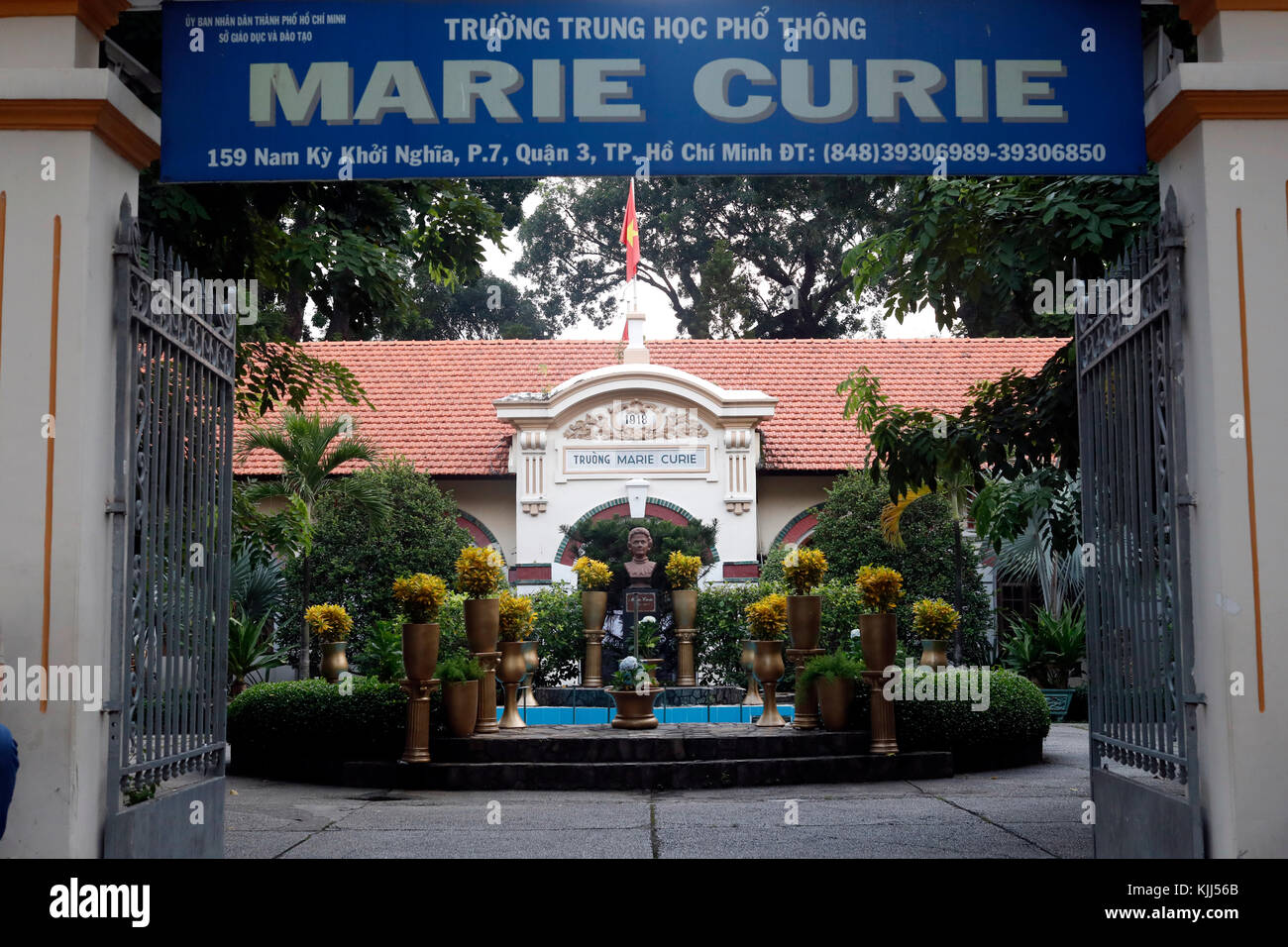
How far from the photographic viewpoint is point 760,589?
55.6 ft

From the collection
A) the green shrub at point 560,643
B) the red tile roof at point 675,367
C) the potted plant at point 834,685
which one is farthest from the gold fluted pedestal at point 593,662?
the red tile roof at point 675,367

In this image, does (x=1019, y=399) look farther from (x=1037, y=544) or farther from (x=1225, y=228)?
(x=1037, y=544)

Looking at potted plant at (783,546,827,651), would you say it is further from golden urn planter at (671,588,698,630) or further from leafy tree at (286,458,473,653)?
leafy tree at (286,458,473,653)

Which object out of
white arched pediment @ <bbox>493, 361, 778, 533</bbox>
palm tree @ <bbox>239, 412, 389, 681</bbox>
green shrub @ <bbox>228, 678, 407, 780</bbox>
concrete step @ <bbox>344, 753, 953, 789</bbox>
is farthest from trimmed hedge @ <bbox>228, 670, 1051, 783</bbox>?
white arched pediment @ <bbox>493, 361, 778, 533</bbox>

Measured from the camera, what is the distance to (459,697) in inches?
443

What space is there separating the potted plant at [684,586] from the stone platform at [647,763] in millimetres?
3303

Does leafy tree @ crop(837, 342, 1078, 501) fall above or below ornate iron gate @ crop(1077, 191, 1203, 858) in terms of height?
above

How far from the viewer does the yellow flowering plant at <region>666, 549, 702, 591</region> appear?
47.8 feet

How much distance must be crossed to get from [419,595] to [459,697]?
110cm

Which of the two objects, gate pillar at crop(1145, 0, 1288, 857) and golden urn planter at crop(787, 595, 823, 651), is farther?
golden urn planter at crop(787, 595, 823, 651)

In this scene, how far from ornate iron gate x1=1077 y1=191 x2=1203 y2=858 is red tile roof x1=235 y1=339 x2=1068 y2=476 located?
14247mm

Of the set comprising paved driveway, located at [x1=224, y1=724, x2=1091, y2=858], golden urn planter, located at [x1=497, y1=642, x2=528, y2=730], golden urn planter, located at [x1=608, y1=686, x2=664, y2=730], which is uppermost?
golden urn planter, located at [x1=497, y1=642, x2=528, y2=730]

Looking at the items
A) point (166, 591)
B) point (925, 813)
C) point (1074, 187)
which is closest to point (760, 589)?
point (925, 813)

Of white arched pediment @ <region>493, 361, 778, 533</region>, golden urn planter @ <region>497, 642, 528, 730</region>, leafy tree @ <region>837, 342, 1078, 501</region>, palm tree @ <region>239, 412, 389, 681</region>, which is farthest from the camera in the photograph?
white arched pediment @ <region>493, 361, 778, 533</region>
